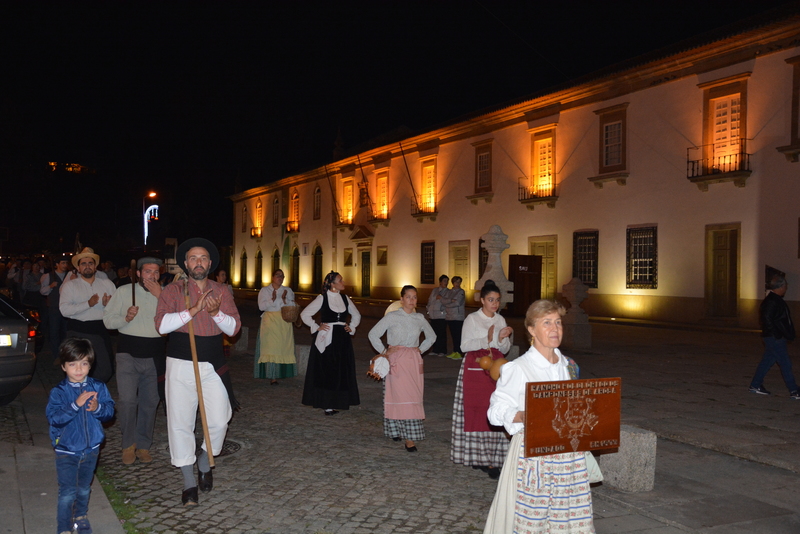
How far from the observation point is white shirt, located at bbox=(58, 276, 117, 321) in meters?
7.08

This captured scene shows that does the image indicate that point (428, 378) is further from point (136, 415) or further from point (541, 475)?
point (541, 475)

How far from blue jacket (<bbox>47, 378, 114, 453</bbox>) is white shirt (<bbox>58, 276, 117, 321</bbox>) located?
2.96 m

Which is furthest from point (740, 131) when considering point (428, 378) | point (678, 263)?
point (428, 378)

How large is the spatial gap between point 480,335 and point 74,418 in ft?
10.3

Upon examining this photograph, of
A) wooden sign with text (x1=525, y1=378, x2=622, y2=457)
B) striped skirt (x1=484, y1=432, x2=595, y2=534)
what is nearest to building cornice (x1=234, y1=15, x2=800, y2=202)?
wooden sign with text (x1=525, y1=378, x2=622, y2=457)

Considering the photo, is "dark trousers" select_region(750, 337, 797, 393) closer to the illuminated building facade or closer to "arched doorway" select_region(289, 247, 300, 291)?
the illuminated building facade

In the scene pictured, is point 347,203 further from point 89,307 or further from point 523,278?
point 89,307

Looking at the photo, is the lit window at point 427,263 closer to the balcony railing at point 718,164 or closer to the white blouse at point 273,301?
the balcony railing at point 718,164

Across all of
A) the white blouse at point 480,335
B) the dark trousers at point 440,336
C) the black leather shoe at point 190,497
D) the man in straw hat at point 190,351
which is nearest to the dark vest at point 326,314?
the white blouse at point 480,335

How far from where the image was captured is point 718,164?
69.1 feet

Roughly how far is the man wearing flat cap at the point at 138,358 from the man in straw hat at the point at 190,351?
48.6 inches

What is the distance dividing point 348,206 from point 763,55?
1033 inches

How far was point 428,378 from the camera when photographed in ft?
36.7

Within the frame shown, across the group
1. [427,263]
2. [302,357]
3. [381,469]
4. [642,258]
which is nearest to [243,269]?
[427,263]
